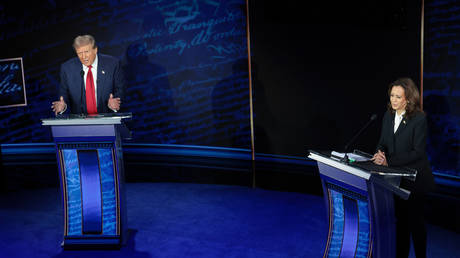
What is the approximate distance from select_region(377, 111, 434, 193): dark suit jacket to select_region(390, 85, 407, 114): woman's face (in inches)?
3.1

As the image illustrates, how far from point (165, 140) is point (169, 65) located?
98cm

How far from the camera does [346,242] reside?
2.55 m

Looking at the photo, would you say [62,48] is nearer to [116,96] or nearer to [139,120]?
[139,120]

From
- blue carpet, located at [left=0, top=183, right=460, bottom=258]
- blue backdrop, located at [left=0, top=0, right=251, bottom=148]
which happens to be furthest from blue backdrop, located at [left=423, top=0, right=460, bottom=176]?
blue backdrop, located at [left=0, top=0, right=251, bottom=148]

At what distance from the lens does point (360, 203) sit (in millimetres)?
2385

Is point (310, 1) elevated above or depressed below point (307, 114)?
above

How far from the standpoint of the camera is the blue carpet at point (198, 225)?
3.45 meters

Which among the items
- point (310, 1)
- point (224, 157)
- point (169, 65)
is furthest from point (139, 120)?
point (310, 1)

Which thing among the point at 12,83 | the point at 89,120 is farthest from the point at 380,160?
the point at 12,83

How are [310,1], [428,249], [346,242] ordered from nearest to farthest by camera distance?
[346,242] < [428,249] < [310,1]

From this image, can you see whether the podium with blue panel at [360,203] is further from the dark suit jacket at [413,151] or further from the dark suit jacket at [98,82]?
the dark suit jacket at [98,82]

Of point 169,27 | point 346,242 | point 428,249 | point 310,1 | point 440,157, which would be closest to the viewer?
point 346,242

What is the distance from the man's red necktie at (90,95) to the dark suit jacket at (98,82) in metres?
0.03

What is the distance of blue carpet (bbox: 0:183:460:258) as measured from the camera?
345cm
